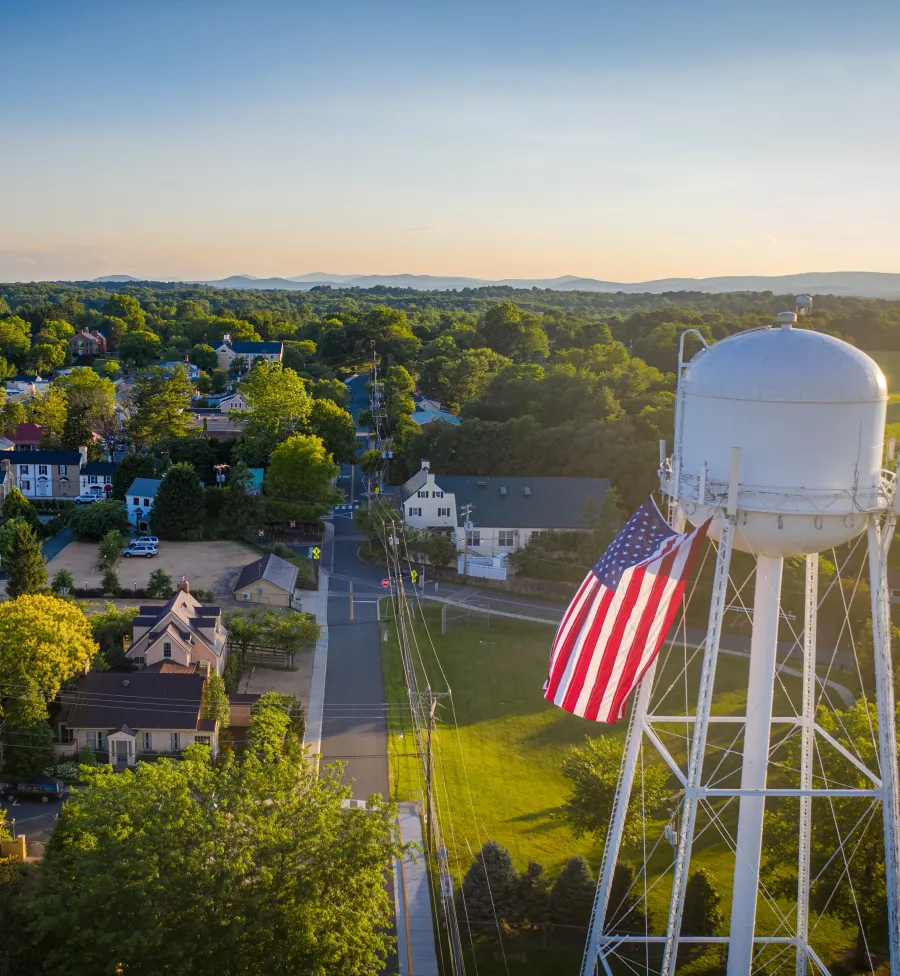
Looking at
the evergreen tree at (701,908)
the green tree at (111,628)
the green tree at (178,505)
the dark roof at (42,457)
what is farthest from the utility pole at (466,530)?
the dark roof at (42,457)

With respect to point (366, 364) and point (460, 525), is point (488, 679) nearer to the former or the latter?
point (460, 525)

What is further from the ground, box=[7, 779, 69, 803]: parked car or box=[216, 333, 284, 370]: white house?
box=[216, 333, 284, 370]: white house

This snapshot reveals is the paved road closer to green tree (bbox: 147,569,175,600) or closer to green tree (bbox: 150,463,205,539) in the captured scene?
green tree (bbox: 147,569,175,600)

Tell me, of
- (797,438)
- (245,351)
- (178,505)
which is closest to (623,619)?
Result: (797,438)

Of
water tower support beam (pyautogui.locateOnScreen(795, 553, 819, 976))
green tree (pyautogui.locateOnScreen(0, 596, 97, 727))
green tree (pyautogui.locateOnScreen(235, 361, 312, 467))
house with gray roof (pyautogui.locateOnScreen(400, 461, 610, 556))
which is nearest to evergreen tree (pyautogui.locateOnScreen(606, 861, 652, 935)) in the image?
water tower support beam (pyautogui.locateOnScreen(795, 553, 819, 976))

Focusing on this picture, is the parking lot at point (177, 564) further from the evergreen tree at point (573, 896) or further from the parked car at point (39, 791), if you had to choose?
the evergreen tree at point (573, 896)

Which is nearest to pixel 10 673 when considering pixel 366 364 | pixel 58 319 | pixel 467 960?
pixel 467 960

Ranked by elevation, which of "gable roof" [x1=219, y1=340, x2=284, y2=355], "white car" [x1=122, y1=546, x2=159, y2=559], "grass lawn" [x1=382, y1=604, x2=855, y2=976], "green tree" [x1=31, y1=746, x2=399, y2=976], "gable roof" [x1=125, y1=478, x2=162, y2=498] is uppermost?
"gable roof" [x1=219, y1=340, x2=284, y2=355]

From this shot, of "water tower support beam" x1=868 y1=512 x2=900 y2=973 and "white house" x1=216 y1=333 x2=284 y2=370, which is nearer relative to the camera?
"water tower support beam" x1=868 y1=512 x2=900 y2=973
